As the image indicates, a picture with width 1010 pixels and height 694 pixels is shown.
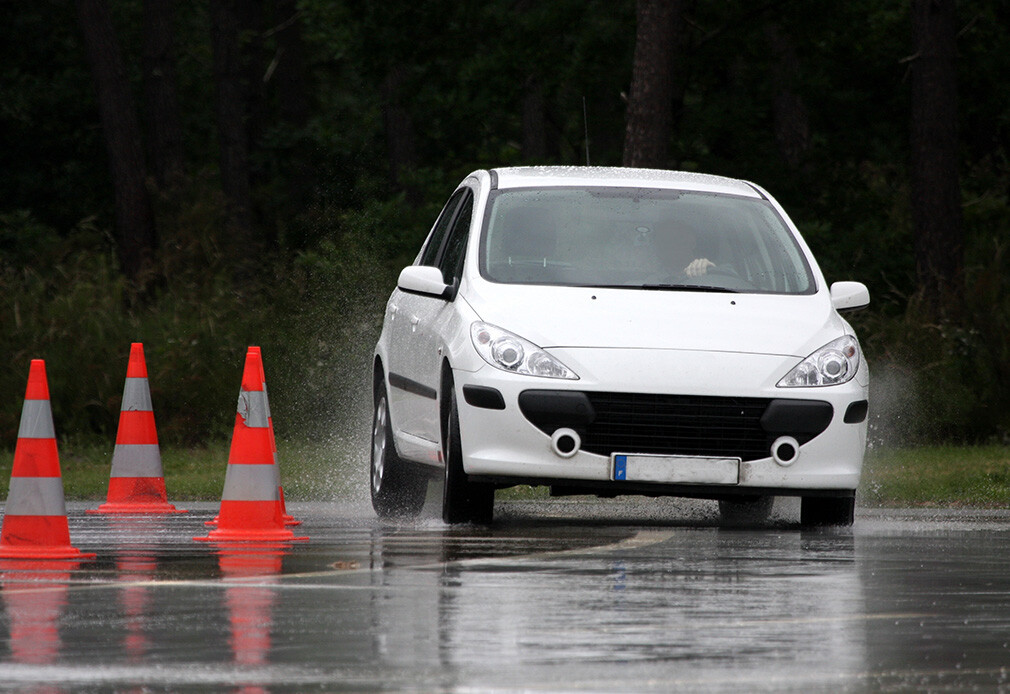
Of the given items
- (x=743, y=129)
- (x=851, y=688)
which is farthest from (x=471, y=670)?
(x=743, y=129)

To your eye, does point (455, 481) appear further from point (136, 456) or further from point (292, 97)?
point (292, 97)

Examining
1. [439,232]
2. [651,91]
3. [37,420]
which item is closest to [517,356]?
[37,420]

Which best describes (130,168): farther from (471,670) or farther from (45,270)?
(471,670)

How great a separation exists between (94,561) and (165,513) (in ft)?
10.3

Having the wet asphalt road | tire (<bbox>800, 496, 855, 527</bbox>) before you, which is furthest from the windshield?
the wet asphalt road

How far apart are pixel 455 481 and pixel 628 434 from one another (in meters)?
0.87

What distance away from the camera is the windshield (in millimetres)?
10672

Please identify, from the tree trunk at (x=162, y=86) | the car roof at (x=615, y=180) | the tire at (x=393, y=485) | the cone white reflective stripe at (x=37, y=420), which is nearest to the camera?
the cone white reflective stripe at (x=37, y=420)

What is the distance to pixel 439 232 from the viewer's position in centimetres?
1239

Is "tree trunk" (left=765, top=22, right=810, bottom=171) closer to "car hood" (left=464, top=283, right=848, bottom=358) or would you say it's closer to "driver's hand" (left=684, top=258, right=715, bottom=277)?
"driver's hand" (left=684, top=258, right=715, bottom=277)

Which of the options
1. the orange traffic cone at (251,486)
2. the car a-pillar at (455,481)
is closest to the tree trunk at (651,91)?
the car a-pillar at (455,481)

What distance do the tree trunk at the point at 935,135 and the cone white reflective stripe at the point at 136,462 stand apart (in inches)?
544

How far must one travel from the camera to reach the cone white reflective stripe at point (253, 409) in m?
9.91

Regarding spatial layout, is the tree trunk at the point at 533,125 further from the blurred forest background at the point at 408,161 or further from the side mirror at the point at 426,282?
the side mirror at the point at 426,282
